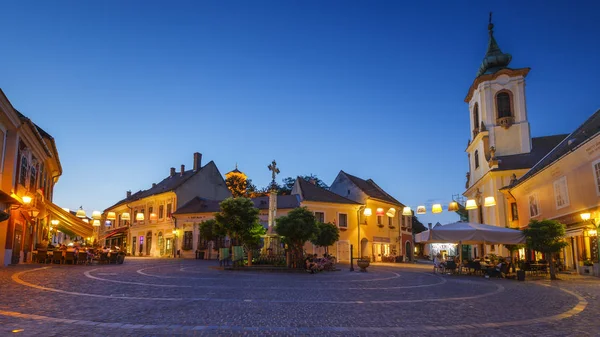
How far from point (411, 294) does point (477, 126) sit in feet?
128

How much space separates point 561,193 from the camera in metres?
24.0

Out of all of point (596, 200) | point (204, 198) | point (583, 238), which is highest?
point (204, 198)

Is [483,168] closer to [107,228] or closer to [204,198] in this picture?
[204,198]

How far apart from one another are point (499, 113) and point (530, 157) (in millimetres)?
5912

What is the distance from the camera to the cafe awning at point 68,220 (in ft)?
82.6

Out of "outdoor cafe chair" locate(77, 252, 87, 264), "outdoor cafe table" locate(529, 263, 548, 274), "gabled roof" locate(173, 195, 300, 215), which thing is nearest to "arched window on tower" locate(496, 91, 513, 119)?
"gabled roof" locate(173, 195, 300, 215)

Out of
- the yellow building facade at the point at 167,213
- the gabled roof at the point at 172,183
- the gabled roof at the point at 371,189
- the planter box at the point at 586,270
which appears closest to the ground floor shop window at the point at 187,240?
the yellow building facade at the point at 167,213

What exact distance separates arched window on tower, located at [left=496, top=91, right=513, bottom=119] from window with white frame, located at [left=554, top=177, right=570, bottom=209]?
2090 centimetres

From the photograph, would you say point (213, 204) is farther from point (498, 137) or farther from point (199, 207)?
point (498, 137)

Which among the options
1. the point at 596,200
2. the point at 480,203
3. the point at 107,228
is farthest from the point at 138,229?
the point at 596,200

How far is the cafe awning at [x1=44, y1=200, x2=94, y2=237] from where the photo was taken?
991 inches

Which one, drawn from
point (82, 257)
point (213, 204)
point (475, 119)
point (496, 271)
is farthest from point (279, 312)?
point (475, 119)

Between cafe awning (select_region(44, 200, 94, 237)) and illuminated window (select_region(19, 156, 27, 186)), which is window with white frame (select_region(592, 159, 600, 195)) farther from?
cafe awning (select_region(44, 200, 94, 237))

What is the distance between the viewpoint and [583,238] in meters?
21.8
